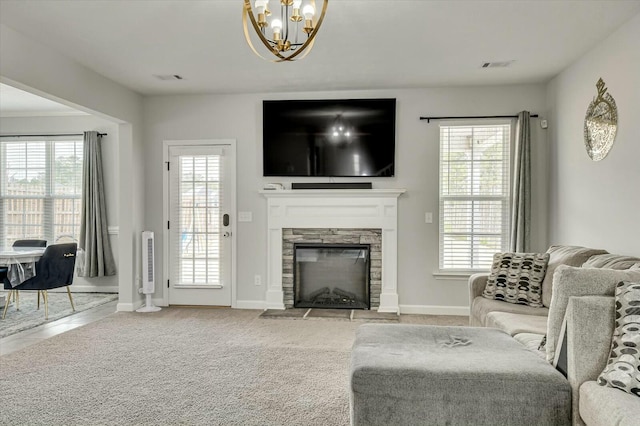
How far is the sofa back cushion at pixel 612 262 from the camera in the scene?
2791 mm

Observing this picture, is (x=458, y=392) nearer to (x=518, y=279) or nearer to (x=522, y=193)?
(x=518, y=279)

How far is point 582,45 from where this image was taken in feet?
12.3

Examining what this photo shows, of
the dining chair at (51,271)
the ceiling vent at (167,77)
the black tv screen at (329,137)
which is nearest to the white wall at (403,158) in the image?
the black tv screen at (329,137)

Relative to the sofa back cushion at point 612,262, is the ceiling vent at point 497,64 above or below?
above

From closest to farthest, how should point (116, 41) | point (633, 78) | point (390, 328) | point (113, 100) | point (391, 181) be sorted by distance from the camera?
point (390, 328) < point (633, 78) < point (116, 41) < point (113, 100) < point (391, 181)

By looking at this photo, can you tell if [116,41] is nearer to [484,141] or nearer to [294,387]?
[294,387]

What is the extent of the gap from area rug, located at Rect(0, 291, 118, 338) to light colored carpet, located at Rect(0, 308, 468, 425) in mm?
687

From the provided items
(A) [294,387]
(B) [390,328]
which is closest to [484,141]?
(B) [390,328]

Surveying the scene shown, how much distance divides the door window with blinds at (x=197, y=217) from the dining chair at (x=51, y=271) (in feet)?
3.76

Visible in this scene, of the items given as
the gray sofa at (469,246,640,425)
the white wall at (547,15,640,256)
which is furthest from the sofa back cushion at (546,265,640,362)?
the white wall at (547,15,640,256)

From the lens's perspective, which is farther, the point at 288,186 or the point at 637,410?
the point at 288,186

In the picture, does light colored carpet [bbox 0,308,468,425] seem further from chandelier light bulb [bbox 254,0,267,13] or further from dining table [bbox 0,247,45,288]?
chandelier light bulb [bbox 254,0,267,13]

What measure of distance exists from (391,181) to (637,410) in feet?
Answer: 12.4

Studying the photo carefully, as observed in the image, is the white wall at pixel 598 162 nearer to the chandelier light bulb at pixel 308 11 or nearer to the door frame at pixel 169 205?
the chandelier light bulb at pixel 308 11
